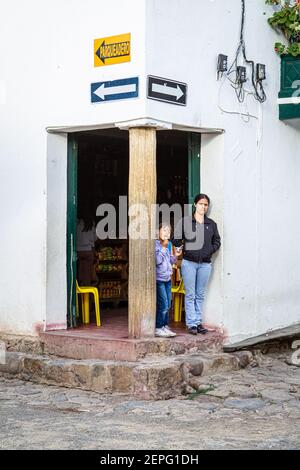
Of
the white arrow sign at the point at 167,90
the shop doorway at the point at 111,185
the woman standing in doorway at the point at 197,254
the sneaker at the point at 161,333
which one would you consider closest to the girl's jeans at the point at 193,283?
A: the woman standing in doorway at the point at 197,254

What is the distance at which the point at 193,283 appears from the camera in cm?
1021

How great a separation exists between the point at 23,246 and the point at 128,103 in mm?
2400

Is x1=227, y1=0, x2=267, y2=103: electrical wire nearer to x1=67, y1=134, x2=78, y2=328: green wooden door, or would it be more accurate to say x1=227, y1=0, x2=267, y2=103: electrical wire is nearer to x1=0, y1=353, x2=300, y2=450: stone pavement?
x1=67, y1=134, x2=78, y2=328: green wooden door

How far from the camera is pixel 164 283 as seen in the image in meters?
10.0

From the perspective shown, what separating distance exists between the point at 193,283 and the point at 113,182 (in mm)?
4663

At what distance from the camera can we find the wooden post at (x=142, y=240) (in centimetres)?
954

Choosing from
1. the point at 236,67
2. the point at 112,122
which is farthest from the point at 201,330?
the point at 236,67

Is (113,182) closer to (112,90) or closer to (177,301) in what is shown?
(177,301)

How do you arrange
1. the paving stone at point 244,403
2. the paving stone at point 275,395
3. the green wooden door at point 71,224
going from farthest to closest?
the green wooden door at point 71,224 → the paving stone at point 275,395 → the paving stone at point 244,403

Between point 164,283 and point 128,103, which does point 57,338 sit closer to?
point 164,283

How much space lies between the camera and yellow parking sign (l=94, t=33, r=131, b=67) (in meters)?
9.53

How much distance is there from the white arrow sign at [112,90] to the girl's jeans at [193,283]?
7.35 feet

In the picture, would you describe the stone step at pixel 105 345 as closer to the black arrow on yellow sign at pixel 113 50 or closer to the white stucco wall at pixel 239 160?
the white stucco wall at pixel 239 160
